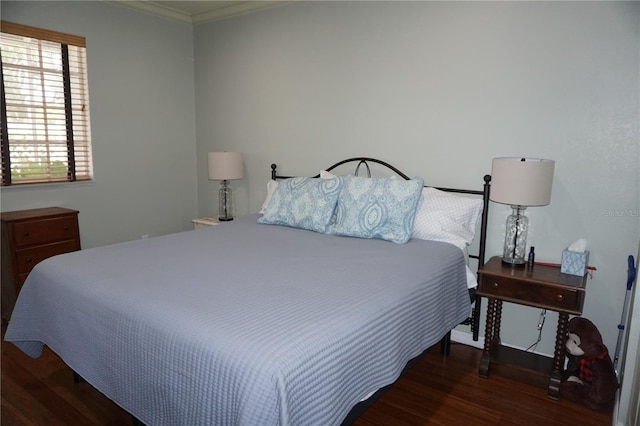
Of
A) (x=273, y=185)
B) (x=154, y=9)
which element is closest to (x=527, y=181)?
(x=273, y=185)

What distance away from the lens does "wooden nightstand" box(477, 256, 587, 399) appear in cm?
227

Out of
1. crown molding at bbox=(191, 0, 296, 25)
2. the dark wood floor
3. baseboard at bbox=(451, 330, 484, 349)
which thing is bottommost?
the dark wood floor

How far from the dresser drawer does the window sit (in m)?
3.40

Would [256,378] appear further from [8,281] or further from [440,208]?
[8,281]

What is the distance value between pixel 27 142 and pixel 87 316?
7.56ft

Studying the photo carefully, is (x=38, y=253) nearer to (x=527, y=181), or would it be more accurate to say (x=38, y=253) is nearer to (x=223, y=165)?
(x=223, y=165)

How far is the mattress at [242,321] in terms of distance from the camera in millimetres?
1354

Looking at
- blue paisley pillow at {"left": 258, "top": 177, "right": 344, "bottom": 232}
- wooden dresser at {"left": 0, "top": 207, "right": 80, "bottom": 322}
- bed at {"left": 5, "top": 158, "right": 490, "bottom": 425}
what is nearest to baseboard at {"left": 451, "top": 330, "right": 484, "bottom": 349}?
bed at {"left": 5, "top": 158, "right": 490, "bottom": 425}

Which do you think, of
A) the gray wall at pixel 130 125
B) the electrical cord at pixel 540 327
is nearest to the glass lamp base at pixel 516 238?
the electrical cord at pixel 540 327

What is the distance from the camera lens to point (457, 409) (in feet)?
7.31

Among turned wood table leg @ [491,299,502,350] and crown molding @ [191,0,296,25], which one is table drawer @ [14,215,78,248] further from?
turned wood table leg @ [491,299,502,350]

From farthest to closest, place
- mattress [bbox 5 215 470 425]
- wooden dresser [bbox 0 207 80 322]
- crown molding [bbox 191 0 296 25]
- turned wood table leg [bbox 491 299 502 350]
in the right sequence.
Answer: crown molding [bbox 191 0 296 25]
wooden dresser [bbox 0 207 80 322]
turned wood table leg [bbox 491 299 502 350]
mattress [bbox 5 215 470 425]

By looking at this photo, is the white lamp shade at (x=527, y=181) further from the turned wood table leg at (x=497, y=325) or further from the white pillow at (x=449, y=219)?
the turned wood table leg at (x=497, y=325)

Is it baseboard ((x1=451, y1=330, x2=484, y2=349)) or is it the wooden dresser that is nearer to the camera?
baseboard ((x1=451, y1=330, x2=484, y2=349))
